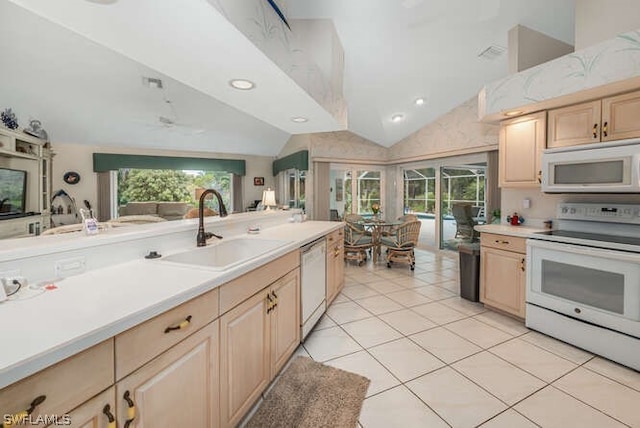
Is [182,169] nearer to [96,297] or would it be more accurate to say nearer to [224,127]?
[224,127]

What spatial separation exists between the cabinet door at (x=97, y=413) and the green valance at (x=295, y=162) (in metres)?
5.24

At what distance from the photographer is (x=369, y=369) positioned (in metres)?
1.93

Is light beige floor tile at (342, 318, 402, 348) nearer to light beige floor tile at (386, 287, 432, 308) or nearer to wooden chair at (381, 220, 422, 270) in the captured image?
light beige floor tile at (386, 287, 432, 308)

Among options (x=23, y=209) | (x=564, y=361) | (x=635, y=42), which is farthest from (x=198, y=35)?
(x=23, y=209)

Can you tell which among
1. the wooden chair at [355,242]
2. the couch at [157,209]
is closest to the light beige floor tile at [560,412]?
the wooden chair at [355,242]

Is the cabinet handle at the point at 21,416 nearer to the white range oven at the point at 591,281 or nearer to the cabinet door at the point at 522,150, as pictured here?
the white range oven at the point at 591,281

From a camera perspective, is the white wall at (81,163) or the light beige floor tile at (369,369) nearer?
the light beige floor tile at (369,369)

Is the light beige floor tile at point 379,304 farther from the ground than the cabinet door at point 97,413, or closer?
closer

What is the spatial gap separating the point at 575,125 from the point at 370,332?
8.63 feet

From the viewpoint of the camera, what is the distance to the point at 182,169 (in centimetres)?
687

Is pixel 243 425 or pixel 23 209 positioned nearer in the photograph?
pixel 243 425

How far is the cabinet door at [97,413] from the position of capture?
696 millimetres

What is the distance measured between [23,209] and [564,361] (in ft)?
22.2

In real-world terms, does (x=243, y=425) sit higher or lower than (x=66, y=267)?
lower
